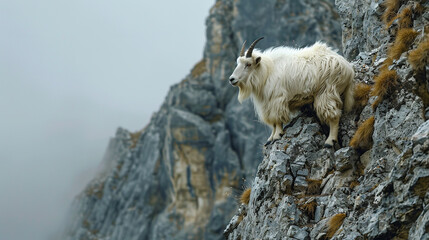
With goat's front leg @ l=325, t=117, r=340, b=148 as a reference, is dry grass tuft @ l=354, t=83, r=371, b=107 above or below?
above

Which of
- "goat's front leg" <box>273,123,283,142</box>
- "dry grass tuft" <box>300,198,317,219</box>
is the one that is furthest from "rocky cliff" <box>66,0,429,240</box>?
"goat's front leg" <box>273,123,283,142</box>

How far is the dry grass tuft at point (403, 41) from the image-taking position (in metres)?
10.8

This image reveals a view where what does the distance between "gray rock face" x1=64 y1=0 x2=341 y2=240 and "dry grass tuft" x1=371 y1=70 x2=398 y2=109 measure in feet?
145

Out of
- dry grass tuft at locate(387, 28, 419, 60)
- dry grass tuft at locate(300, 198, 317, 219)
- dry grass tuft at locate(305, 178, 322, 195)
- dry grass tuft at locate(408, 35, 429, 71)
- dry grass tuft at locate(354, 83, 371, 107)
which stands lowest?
dry grass tuft at locate(300, 198, 317, 219)

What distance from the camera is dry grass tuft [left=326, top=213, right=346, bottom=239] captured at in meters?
9.65

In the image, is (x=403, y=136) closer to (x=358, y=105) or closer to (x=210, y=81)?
(x=358, y=105)

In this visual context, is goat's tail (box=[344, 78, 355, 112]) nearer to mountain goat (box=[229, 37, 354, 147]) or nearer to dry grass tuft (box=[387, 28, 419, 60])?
mountain goat (box=[229, 37, 354, 147])

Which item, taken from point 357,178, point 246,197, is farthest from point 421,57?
point 246,197

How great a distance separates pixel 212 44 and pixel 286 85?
56252 mm

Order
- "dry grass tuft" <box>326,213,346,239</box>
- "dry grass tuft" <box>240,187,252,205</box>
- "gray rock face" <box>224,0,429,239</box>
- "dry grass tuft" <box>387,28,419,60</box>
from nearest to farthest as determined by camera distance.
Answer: "gray rock face" <box>224,0,429,239</box> < "dry grass tuft" <box>326,213,346,239</box> < "dry grass tuft" <box>387,28,419,60</box> < "dry grass tuft" <box>240,187,252,205</box>

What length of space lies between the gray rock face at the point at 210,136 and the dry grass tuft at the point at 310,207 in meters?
44.7

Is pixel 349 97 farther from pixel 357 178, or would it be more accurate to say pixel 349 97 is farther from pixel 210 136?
pixel 210 136

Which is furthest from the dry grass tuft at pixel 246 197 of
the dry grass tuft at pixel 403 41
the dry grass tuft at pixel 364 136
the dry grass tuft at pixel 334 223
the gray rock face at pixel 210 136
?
the gray rock face at pixel 210 136

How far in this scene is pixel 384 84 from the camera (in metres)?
10.7
